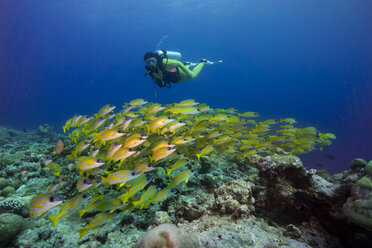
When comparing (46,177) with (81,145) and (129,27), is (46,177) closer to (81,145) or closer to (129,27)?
(81,145)

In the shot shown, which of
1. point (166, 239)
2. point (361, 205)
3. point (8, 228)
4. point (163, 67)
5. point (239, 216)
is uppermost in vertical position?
point (163, 67)

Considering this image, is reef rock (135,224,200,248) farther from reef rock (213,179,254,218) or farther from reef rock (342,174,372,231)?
reef rock (342,174,372,231)

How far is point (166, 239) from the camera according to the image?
7.28 feet

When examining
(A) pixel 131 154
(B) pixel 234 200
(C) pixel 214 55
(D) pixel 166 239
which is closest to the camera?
(D) pixel 166 239

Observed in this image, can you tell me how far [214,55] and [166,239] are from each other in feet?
508

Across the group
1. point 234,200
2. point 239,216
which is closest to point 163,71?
point 234,200

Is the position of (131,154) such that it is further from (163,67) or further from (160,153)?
(163,67)

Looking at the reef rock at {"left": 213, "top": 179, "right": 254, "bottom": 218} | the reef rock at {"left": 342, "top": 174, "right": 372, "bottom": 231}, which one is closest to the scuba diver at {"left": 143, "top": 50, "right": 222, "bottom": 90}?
the reef rock at {"left": 213, "top": 179, "right": 254, "bottom": 218}

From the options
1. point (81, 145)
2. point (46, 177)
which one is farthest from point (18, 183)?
point (81, 145)

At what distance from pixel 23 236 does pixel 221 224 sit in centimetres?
387

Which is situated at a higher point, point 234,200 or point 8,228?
point 234,200

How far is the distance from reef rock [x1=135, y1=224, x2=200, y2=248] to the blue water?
28161 mm

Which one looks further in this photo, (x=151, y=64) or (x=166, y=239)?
(x=151, y=64)

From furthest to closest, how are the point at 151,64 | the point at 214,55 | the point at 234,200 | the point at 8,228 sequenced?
the point at 214,55 → the point at 151,64 → the point at 234,200 → the point at 8,228
